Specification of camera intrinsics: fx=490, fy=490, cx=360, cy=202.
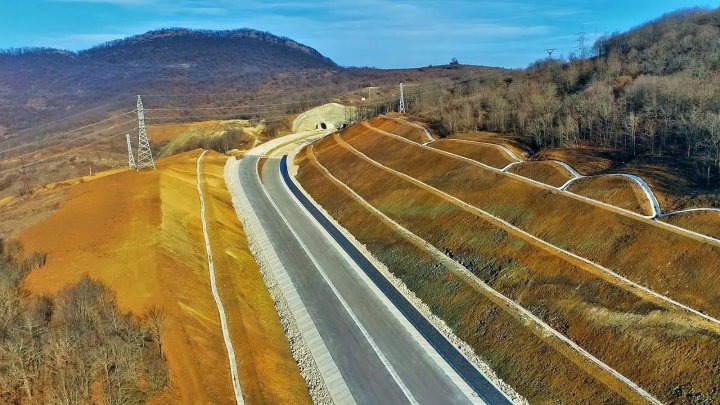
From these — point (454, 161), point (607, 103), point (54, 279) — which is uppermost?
point (607, 103)

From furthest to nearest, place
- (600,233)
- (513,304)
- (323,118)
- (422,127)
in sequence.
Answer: (323,118)
(422,127)
(600,233)
(513,304)

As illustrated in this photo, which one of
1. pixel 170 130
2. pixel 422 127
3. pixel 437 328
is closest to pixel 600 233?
pixel 437 328

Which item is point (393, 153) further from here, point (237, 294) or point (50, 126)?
point (50, 126)

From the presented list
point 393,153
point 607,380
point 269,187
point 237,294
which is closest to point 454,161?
point 393,153

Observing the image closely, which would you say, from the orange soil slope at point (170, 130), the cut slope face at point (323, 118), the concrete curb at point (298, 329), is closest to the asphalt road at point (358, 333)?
the concrete curb at point (298, 329)

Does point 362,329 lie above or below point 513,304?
below

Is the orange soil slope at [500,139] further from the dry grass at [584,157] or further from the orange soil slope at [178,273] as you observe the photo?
the orange soil slope at [178,273]

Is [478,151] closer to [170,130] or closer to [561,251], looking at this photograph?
[561,251]
